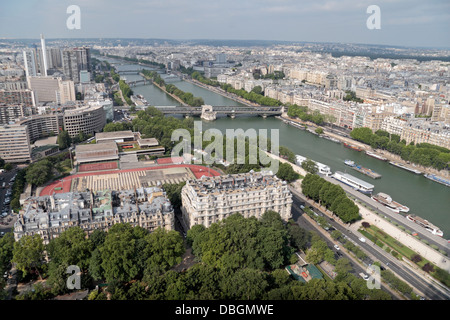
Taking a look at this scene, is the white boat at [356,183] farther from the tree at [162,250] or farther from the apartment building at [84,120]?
the apartment building at [84,120]

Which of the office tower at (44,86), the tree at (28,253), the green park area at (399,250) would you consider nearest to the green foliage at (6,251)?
the tree at (28,253)

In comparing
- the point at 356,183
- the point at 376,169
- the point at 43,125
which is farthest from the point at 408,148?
the point at 43,125

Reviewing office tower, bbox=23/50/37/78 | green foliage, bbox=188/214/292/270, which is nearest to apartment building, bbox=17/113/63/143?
green foliage, bbox=188/214/292/270

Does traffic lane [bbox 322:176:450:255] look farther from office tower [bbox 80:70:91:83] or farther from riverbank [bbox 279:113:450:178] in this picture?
office tower [bbox 80:70:91:83]

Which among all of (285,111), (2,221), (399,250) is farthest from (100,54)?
(399,250)

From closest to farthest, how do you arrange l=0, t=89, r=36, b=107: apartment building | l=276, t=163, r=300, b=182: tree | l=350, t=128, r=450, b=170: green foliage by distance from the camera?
l=276, t=163, r=300, b=182: tree → l=350, t=128, r=450, b=170: green foliage → l=0, t=89, r=36, b=107: apartment building
